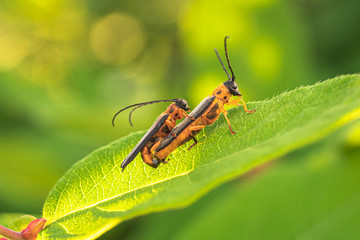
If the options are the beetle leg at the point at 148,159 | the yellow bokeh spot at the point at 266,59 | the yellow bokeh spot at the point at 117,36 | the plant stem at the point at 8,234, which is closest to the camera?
the plant stem at the point at 8,234

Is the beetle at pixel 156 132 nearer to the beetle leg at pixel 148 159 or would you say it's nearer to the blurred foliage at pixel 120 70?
the beetle leg at pixel 148 159

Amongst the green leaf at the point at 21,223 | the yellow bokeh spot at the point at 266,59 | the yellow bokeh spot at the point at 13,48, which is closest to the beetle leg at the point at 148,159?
the green leaf at the point at 21,223

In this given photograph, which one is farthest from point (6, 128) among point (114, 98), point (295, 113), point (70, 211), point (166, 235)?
point (295, 113)

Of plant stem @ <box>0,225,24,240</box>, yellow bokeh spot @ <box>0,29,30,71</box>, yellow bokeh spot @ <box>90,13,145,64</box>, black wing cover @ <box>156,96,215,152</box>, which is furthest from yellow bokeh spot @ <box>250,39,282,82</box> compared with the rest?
yellow bokeh spot @ <box>0,29,30,71</box>

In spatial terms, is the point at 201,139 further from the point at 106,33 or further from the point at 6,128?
the point at 106,33

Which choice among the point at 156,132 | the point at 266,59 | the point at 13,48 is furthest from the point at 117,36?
the point at 156,132

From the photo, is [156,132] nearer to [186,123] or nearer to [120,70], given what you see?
[186,123]

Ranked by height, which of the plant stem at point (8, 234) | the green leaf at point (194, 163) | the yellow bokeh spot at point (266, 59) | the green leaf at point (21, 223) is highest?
the yellow bokeh spot at point (266, 59)
